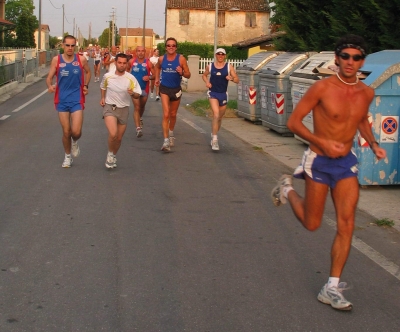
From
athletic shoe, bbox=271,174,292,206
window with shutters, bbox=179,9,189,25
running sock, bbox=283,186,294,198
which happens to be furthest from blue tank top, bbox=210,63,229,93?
window with shutters, bbox=179,9,189,25

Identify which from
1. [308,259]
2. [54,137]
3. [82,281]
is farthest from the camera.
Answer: [54,137]

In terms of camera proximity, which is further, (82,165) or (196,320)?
(82,165)

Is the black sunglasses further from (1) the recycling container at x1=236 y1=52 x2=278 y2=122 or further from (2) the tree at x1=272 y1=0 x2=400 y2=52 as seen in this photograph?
(1) the recycling container at x1=236 y1=52 x2=278 y2=122

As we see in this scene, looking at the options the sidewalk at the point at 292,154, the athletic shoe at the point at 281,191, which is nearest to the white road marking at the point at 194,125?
the sidewalk at the point at 292,154

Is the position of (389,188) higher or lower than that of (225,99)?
lower

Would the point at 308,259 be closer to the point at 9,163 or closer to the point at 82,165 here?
the point at 82,165

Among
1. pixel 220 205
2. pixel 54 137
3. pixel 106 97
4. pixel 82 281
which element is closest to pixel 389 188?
pixel 220 205

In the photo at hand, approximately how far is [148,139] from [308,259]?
7.75 m

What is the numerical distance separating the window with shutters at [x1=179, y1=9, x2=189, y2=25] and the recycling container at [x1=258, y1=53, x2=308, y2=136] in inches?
2117

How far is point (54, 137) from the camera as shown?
42.4 feet

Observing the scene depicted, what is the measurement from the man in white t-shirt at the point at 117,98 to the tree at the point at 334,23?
6267 millimetres

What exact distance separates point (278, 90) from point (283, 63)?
0.69m

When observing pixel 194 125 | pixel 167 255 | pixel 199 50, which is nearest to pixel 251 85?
pixel 194 125

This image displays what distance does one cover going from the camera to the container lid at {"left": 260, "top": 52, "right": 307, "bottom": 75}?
14.0 m
